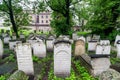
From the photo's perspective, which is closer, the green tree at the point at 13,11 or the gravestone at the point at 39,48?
the gravestone at the point at 39,48

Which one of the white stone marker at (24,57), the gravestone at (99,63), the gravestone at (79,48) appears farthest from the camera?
the gravestone at (79,48)

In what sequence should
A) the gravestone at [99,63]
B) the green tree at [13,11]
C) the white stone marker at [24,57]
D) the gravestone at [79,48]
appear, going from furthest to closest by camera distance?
1. the green tree at [13,11]
2. the gravestone at [79,48]
3. the white stone marker at [24,57]
4. the gravestone at [99,63]

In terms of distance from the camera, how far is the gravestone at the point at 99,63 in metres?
7.81

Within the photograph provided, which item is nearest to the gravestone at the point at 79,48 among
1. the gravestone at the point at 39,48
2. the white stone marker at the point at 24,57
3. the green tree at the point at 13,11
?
the gravestone at the point at 39,48

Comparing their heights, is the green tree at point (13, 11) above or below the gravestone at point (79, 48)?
above

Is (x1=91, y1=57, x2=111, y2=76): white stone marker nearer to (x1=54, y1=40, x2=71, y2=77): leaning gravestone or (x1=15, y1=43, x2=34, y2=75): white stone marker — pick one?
(x1=54, y1=40, x2=71, y2=77): leaning gravestone

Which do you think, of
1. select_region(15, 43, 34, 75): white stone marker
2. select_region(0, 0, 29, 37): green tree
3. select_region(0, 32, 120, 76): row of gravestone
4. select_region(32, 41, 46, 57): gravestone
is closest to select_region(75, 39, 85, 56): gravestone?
select_region(32, 41, 46, 57): gravestone

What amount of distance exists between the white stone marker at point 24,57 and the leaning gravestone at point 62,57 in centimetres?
122

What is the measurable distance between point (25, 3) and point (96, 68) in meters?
16.3

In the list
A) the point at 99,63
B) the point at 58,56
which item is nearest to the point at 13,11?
the point at 58,56

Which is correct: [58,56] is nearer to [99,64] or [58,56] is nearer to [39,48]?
[99,64]

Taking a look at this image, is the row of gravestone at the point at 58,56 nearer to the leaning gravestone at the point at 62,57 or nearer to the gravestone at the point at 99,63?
the leaning gravestone at the point at 62,57

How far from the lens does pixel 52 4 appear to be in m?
19.8

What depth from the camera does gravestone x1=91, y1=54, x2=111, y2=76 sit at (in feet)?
25.6
